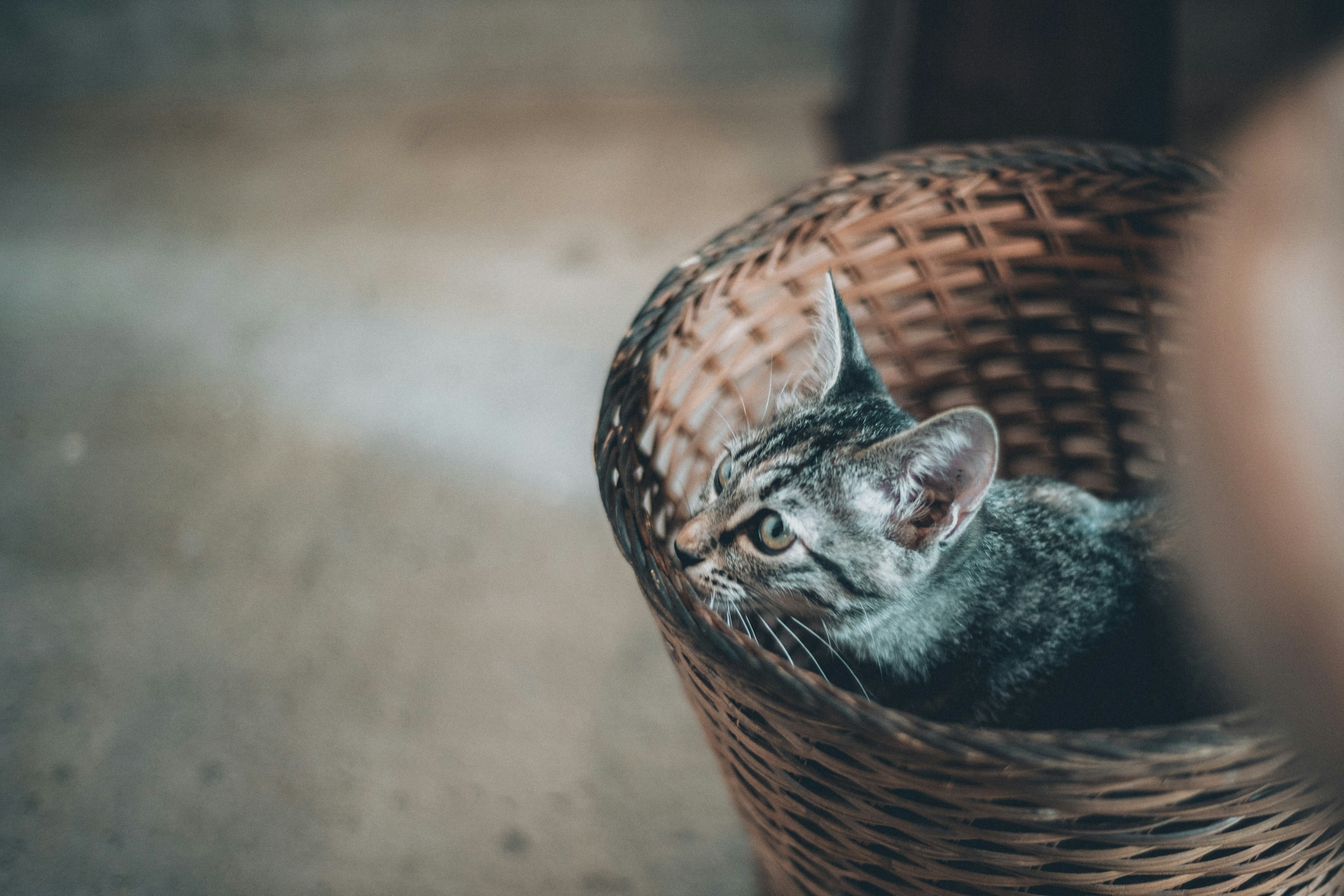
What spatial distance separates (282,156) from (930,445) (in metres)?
2.06

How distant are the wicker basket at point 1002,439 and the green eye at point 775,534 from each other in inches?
3.9

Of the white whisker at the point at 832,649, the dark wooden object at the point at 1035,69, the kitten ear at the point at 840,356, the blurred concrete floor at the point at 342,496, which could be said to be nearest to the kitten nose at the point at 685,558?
the white whisker at the point at 832,649

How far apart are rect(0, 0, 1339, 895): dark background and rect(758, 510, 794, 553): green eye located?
1.57 ft

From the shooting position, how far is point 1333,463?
420mm

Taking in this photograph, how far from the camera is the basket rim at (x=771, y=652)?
53 centimetres

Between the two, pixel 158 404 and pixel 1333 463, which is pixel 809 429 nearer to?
pixel 1333 463

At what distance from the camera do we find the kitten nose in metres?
0.81

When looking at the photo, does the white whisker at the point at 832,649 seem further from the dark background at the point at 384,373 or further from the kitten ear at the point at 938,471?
the dark background at the point at 384,373

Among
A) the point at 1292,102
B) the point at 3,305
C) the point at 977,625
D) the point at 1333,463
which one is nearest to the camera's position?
the point at 1333,463

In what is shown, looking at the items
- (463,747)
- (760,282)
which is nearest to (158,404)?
(463,747)

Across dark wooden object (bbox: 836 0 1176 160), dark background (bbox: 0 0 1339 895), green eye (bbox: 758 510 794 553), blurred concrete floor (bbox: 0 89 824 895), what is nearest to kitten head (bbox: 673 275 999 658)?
green eye (bbox: 758 510 794 553)

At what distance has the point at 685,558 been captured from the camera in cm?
82

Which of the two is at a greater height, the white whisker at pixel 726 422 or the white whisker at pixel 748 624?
the white whisker at pixel 726 422

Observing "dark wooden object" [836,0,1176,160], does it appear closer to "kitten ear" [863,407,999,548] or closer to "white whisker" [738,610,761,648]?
"kitten ear" [863,407,999,548]
